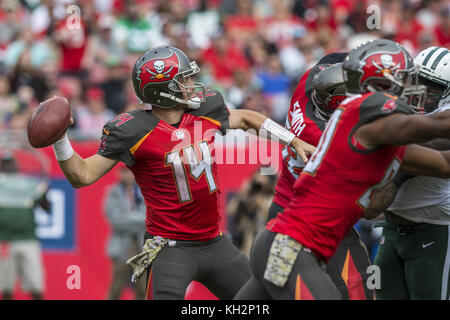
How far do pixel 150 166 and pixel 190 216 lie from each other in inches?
16.9

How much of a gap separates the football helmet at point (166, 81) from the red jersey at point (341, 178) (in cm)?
133

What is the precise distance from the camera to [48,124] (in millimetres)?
4363

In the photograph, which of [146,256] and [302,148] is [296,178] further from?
[146,256]

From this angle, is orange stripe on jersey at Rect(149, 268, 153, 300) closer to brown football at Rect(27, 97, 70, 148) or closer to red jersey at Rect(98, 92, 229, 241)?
red jersey at Rect(98, 92, 229, 241)

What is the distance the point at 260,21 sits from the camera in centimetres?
1267

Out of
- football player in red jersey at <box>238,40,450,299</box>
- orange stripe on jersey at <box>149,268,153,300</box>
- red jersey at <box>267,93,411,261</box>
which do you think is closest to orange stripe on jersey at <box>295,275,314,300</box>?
football player in red jersey at <box>238,40,450,299</box>

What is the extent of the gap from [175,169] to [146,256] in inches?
23.8

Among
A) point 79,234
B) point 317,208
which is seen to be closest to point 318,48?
point 79,234

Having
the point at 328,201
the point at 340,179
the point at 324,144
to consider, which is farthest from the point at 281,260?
the point at 324,144

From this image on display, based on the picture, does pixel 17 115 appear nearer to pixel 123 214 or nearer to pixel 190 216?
pixel 123 214

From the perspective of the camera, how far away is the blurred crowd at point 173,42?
9953mm

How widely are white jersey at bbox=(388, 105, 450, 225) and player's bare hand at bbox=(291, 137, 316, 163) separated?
27.2 inches

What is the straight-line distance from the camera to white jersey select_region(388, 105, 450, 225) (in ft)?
15.8

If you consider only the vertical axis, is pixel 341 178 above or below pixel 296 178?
above
